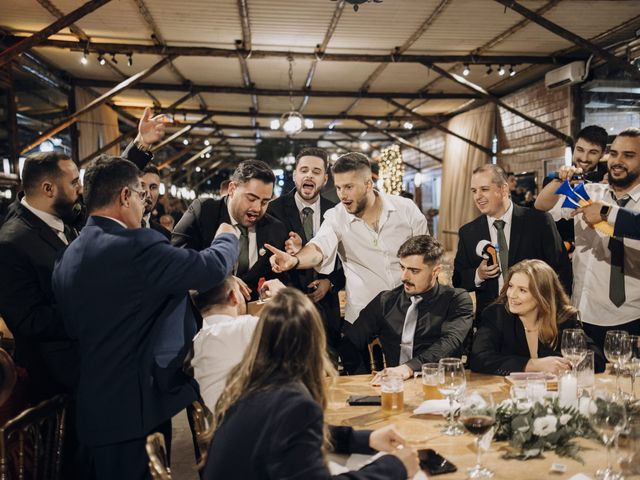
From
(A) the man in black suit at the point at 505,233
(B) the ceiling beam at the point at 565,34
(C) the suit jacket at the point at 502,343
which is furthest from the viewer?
(B) the ceiling beam at the point at 565,34

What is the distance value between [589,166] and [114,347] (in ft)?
11.0

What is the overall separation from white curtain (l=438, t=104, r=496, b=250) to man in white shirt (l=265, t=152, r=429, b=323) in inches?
339

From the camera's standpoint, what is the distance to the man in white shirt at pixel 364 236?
3439mm

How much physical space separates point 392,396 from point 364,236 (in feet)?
4.93

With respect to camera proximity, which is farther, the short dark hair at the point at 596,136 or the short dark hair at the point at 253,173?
the short dark hair at the point at 596,136

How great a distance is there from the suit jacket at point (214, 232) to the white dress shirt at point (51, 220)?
657 millimetres

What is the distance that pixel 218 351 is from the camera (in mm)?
2018

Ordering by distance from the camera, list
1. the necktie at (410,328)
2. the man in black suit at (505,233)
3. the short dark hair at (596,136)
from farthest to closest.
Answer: the short dark hair at (596,136) → the man in black suit at (505,233) → the necktie at (410,328)

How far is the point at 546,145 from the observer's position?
33.0 ft

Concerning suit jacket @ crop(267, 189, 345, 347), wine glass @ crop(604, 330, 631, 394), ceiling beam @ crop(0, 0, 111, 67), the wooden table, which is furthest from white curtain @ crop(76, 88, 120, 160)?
wine glass @ crop(604, 330, 631, 394)

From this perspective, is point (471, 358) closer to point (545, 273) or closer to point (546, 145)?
point (545, 273)

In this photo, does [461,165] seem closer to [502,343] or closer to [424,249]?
[424,249]

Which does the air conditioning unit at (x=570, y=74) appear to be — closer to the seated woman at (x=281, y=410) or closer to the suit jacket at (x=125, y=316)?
the suit jacket at (x=125, y=316)

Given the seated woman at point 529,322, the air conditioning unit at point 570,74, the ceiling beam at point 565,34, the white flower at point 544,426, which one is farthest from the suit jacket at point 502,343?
the air conditioning unit at point 570,74
